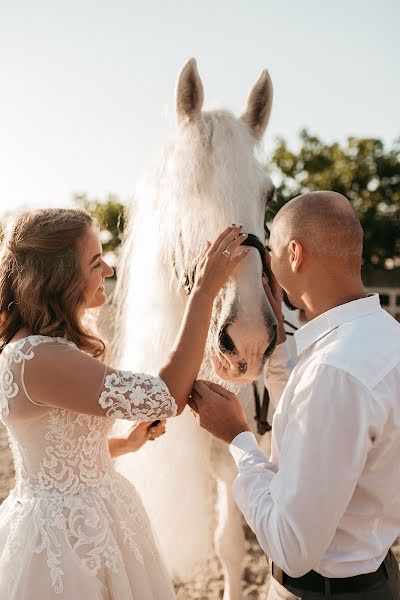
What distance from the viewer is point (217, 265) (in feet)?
6.05

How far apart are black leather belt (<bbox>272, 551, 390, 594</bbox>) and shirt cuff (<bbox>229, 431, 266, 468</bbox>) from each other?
1.10ft

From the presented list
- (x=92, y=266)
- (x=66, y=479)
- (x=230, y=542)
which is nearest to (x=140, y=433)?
(x=66, y=479)

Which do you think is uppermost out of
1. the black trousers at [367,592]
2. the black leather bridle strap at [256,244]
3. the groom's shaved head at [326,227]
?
the groom's shaved head at [326,227]

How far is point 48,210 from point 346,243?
3.25 ft

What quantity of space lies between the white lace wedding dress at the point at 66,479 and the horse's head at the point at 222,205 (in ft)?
1.98

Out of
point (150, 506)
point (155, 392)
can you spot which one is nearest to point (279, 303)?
point (155, 392)

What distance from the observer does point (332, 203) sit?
4.63 ft

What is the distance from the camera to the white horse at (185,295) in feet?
7.45

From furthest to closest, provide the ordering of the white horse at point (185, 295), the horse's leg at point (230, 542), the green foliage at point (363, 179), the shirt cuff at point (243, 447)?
the green foliage at point (363, 179) < the horse's leg at point (230, 542) < the white horse at point (185, 295) < the shirt cuff at point (243, 447)

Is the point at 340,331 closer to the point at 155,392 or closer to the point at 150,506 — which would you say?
the point at 155,392

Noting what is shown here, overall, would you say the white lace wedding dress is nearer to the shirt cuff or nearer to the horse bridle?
the shirt cuff


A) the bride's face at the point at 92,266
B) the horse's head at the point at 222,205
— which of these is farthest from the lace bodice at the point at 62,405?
the horse's head at the point at 222,205

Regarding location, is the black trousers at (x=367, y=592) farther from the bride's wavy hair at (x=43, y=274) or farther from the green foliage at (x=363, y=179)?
the green foliage at (x=363, y=179)

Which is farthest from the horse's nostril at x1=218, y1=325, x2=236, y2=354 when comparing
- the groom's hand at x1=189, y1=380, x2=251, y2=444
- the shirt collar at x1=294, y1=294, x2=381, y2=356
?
the shirt collar at x1=294, y1=294, x2=381, y2=356
